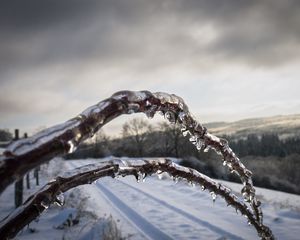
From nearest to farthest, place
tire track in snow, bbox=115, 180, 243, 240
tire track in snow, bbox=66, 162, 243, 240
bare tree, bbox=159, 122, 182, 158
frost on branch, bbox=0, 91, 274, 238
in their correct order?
frost on branch, bbox=0, 91, 274, 238 < tire track in snow, bbox=115, 180, 243, 240 < tire track in snow, bbox=66, 162, 243, 240 < bare tree, bbox=159, 122, 182, 158

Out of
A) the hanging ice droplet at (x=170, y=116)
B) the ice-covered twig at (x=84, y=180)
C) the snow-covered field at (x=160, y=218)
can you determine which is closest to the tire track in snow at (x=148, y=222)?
the snow-covered field at (x=160, y=218)

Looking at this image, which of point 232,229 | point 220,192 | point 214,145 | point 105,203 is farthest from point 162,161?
point 105,203

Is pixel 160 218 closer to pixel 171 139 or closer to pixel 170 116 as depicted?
pixel 170 116

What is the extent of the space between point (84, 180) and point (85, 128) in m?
0.23

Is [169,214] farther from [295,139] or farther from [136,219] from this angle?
[295,139]

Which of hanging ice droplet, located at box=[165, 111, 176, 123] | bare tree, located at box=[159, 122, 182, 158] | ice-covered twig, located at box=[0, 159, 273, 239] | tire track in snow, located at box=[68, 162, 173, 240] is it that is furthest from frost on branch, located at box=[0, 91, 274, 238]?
bare tree, located at box=[159, 122, 182, 158]

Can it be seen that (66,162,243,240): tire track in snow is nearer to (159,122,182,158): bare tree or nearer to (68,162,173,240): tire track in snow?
(68,162,173,240): tire track in snow

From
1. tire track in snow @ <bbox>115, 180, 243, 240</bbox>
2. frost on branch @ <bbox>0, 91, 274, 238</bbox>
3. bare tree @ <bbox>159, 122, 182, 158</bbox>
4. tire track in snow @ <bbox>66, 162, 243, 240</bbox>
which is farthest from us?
bare tree @ <bbox>159, 122, 182, 158</bbox>

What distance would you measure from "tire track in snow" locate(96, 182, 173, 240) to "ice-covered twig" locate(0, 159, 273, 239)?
354 inches

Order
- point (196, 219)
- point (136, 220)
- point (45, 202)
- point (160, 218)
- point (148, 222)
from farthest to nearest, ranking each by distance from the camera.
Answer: point (136, 220) < point (160, 218) < point (196, 219) < point (148, 222) < point (45, 202)

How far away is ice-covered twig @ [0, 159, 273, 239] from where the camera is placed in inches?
25.3

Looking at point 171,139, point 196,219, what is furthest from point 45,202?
A: point 171,139

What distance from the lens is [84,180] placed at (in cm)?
73

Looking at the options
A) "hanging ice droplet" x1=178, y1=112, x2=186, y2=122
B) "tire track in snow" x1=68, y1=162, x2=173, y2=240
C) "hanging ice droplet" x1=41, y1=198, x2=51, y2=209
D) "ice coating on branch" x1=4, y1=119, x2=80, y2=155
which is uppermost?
"hanging ice droplet" x1=178, y1=112, x2=186, y2=122
